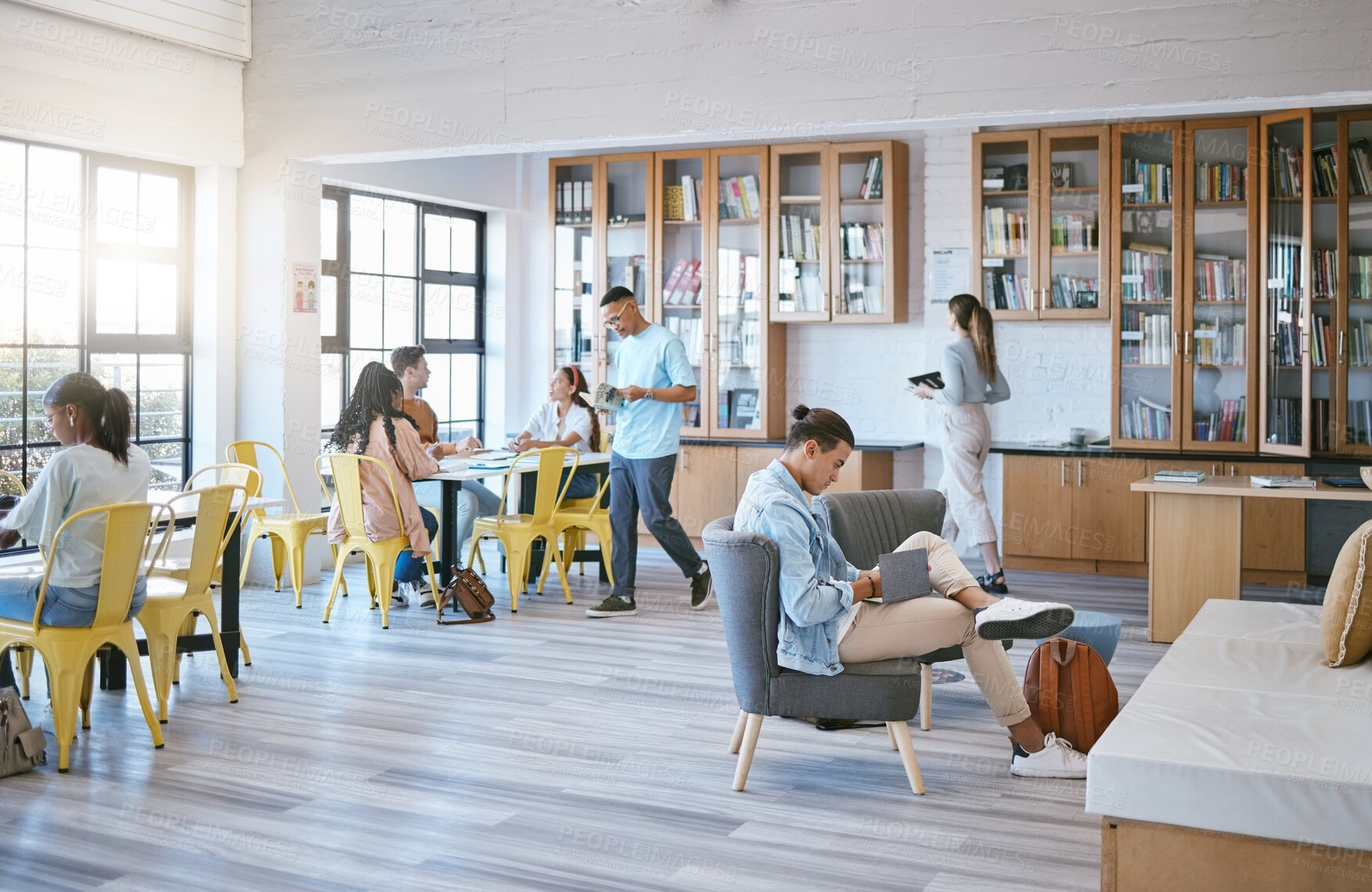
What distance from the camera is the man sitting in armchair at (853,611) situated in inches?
145

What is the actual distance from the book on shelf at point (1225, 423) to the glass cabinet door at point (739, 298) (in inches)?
110

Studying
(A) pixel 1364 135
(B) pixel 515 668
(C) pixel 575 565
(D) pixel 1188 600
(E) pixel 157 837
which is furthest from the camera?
(C) pixel 575 565

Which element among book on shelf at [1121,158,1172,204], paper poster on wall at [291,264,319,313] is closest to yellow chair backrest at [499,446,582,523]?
paper poster on wall at [291,264,319,313]

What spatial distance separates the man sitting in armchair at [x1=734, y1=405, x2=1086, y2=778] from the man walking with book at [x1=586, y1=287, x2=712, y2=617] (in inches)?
103

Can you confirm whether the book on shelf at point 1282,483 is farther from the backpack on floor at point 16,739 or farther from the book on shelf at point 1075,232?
the backpack on floor at point 16,739

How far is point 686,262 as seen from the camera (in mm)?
8953

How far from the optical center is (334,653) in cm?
570

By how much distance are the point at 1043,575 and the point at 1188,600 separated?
6.64ft

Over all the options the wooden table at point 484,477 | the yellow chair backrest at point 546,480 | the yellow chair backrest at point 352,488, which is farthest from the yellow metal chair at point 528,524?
the yellow chair backrest at point 352,488

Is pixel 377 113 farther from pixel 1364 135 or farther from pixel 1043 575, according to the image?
pixel 1364 135

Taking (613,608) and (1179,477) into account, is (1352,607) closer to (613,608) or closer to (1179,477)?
(1179,477)

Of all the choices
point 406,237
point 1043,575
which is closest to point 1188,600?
point 1043,575

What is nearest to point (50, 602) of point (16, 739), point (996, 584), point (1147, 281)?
point (16, 739)

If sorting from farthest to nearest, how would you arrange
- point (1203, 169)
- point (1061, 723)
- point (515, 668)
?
point (1203, 169) → point (515, 668) → point (1061, 723)
